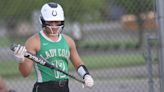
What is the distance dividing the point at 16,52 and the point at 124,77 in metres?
5.04

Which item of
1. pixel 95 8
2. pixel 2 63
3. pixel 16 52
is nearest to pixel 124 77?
pixel 95 8

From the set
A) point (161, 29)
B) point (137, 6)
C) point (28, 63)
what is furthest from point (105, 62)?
point (28, 63)

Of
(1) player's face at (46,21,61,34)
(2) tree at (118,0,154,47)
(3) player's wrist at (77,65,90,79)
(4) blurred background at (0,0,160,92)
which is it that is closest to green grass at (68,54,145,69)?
(4) blurred background at (0,0,160,92)

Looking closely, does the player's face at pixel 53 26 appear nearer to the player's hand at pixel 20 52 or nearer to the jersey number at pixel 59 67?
the jersey number at pixel 59 67

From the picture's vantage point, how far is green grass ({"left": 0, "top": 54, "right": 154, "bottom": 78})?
33.3 ft

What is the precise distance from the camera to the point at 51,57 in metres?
5.68

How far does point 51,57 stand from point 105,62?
5.11m

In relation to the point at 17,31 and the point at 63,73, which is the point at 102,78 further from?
the point at 63,73

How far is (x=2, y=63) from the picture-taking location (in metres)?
11.9

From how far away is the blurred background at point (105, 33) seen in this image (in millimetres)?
8805

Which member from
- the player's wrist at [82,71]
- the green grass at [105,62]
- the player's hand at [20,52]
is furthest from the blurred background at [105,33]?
the player's hand at [20,52]

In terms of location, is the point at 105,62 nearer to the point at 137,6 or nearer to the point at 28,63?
the point at 137,6

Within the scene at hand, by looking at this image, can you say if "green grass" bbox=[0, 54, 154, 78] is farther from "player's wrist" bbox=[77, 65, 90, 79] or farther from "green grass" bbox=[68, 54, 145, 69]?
"player's wrist" bbox=[77, 65, 90, 79]

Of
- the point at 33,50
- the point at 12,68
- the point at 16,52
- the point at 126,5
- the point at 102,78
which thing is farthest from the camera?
the point at 12,68
